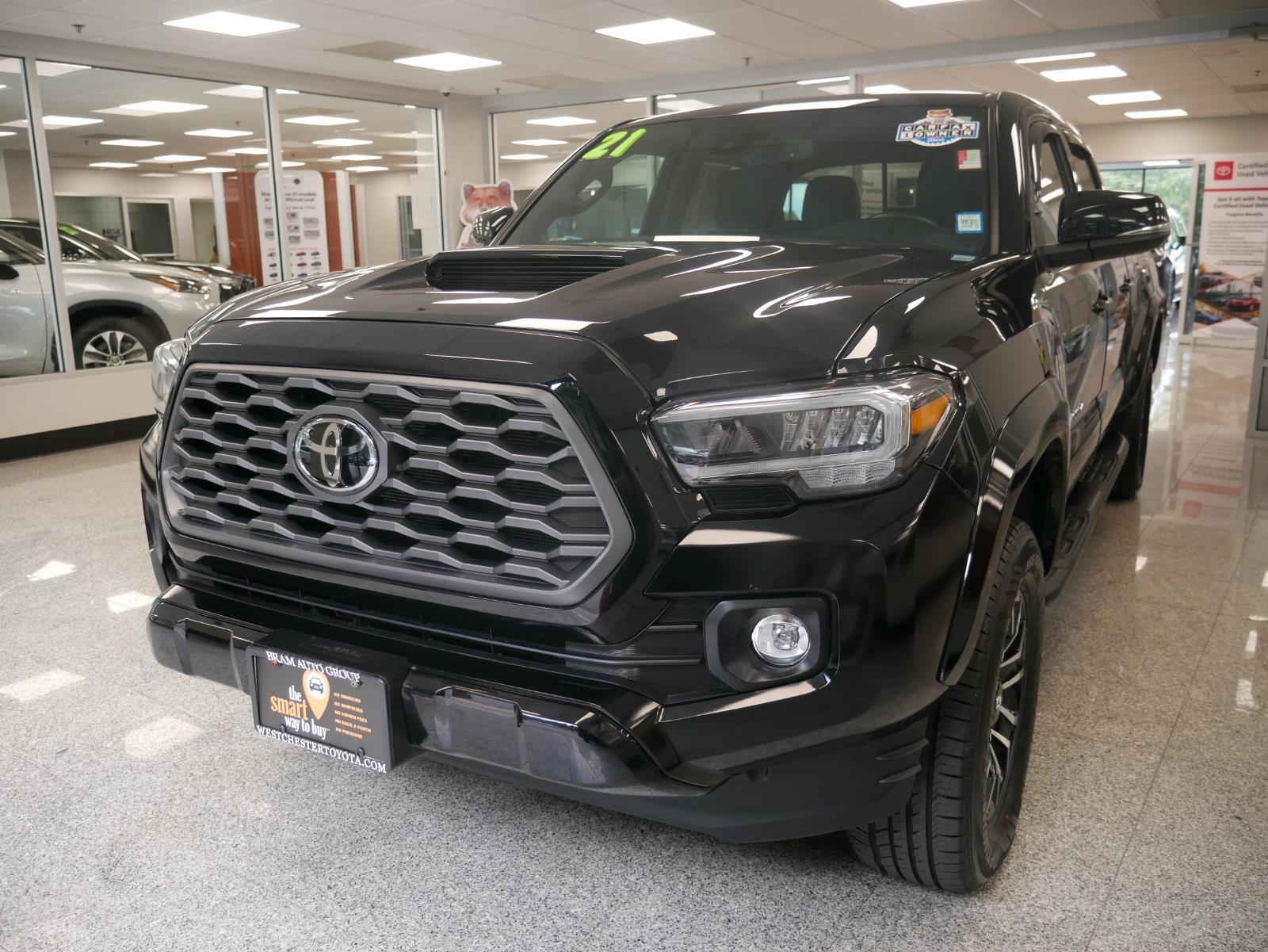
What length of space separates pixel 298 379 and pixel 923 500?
946 mm

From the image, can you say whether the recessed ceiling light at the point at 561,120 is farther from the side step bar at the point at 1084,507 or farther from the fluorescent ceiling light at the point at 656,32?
the side step bar at the point at 1084,507

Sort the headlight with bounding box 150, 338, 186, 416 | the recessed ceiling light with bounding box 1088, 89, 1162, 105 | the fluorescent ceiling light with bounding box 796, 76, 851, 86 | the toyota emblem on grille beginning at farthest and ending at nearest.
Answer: the recessed ceiling light with bounding box 1088, 89, 1162, 105, the fluorescent ceiling light with bounding box 796, 76, 851, 86, the headlight with bounding box 150, 338, 186, 416, the toyota emblem on grille

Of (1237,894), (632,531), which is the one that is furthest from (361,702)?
(1237,894)

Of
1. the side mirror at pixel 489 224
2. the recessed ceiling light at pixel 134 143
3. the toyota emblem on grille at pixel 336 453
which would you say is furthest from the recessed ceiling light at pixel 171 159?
the toyota emblem on grille at pixel 336 453

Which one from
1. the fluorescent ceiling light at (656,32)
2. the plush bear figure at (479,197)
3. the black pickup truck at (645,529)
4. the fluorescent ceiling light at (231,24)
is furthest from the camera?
the plush bear figure at (479,197)

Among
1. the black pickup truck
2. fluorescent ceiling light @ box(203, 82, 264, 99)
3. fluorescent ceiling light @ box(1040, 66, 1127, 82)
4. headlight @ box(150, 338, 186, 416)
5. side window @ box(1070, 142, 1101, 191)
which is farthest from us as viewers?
fluorescent ceiling light @ box(1040, 66, 1127, 82)

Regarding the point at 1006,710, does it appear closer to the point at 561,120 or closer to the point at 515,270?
the point at 515,270

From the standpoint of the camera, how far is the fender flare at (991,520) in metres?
1.45

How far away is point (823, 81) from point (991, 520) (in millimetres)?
8463

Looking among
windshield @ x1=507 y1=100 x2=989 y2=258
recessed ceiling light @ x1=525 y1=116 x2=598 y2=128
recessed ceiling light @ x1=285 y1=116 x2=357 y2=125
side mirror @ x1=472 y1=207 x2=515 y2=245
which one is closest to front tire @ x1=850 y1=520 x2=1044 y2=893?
windshield @ x1=507 y1=100 x2=989 y2=258

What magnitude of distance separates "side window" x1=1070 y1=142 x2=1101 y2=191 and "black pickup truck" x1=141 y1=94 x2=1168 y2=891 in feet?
4.12

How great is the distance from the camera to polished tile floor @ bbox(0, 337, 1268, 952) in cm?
176

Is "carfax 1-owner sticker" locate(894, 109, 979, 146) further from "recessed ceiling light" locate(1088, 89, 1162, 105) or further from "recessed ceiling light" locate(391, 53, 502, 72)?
"recessed ceiling light" locate(1088, 89, 1162, 105)

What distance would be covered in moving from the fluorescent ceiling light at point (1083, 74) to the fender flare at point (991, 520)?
9.87 metres
